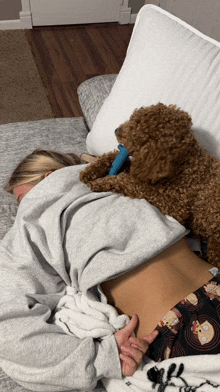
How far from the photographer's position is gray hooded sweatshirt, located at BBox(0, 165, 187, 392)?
0.74 metres

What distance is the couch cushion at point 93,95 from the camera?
4.69 feet

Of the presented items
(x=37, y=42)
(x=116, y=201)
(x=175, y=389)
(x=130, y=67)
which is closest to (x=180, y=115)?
(x=116, y=201)

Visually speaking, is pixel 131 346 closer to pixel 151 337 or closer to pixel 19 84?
pixel 151 337

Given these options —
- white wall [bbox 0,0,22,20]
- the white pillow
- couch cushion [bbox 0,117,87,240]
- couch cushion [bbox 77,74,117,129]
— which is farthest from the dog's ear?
white wall [bbox 0,0,22,20]

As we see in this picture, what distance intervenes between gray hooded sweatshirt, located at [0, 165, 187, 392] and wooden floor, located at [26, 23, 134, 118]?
1.50 metres

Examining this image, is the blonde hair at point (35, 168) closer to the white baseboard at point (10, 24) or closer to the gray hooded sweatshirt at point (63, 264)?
the gray hooded sweatshirt at point (63, 264)

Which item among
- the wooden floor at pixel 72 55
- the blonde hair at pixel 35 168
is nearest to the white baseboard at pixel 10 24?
the wooden floor at pixel 72 55

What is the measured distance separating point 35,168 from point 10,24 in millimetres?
2283

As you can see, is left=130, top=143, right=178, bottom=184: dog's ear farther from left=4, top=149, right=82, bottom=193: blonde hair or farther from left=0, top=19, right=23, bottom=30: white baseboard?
left=0, top=19, right=23, bottom=30: white baseboard

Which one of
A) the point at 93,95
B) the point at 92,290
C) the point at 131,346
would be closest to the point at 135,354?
the point at 131,346

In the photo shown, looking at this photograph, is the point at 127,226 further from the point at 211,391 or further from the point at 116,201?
the point at 211,391

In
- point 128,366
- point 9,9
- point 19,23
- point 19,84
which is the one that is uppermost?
point 9,9

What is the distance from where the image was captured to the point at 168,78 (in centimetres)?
102

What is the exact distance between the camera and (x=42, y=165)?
108cm
